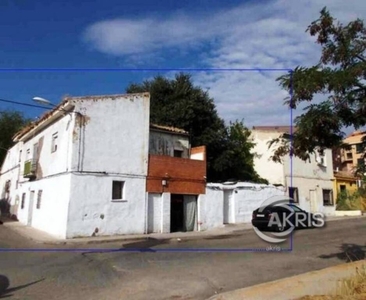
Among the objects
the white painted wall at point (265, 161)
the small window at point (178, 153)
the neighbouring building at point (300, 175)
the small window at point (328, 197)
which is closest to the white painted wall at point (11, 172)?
the small window at point (178, 153)

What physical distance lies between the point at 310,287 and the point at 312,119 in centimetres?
294

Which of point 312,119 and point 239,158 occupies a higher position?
point 239,158

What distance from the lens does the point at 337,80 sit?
22.7ft

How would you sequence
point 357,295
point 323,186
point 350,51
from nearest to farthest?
point 357,295 < point 350,51 < point 323,186

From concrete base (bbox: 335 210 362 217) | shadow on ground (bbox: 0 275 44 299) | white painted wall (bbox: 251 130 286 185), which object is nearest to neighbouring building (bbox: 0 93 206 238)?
shadow on ground (bbox: 0 275 44 299)

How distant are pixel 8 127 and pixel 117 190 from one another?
2456 cm

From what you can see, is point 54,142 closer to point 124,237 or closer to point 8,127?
point 124,237

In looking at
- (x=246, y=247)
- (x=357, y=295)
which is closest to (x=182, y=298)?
(x=357, y=295)

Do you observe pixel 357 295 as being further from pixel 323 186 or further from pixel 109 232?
pixel 323 186

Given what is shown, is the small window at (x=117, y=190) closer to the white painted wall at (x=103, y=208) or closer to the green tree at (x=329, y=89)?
the white painted wall at (x=103, y=208)

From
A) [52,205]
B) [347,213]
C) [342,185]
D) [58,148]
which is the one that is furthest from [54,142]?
[342,185]

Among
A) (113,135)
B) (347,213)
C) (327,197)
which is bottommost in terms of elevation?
(347,213)

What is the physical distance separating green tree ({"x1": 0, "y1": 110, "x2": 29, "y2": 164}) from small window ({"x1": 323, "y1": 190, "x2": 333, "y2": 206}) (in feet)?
93.2

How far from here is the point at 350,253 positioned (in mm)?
11688
